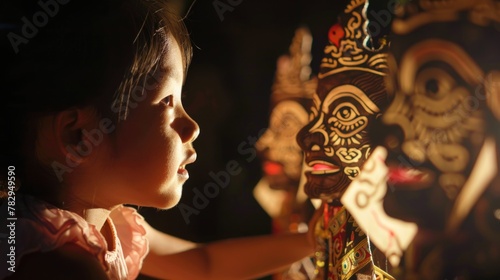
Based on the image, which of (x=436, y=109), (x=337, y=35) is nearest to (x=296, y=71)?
(x=337, y=35)

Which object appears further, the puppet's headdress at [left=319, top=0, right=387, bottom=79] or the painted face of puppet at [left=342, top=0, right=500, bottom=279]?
the painted face of puppet at [left=342, top=0, right=500, bottom=279]

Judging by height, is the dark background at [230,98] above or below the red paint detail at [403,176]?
above

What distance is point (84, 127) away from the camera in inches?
30.2

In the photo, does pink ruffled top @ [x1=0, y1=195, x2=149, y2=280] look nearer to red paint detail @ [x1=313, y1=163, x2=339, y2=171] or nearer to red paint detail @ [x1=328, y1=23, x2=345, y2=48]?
red paint detail @ [x1=313, y1=163, x2=339, y2=171]

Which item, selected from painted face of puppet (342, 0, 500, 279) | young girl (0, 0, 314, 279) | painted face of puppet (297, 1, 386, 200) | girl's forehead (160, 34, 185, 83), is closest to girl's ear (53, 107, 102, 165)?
young girl (0, 0, 314, 279)

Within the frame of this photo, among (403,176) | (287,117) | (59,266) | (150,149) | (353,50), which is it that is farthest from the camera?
(403,176)

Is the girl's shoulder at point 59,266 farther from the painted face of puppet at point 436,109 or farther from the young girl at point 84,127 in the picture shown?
the painted face of puppet at point 436,109

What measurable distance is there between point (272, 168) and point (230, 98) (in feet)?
0.48

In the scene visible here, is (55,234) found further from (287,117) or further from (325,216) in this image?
(287,117)

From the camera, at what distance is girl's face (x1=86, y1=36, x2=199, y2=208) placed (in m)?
0.80

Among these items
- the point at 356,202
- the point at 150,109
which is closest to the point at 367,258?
the point at 356,202

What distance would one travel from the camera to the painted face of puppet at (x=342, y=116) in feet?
2.92

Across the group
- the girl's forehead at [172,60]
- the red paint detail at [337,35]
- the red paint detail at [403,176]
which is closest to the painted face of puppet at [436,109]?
the red paint detail at [403,176]

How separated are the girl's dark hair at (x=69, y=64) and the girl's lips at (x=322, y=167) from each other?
→ 10.3 inches
